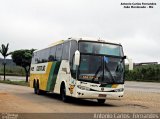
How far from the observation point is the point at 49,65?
2633 cm

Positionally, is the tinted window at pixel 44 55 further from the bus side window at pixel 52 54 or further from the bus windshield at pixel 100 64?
the bus windshield at pixel 100 64

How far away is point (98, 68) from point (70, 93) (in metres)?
1.94

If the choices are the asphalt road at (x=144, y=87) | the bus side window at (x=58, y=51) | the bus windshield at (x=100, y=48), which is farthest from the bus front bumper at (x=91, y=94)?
the asphalt road at (x=144, y=87)

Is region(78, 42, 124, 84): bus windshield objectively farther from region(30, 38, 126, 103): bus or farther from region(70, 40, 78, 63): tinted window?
region(70, 40, 78, 63): tinted window

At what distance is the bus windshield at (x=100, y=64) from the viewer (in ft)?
66.2

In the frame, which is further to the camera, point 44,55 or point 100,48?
point 44,55

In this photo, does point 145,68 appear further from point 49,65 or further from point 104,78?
point 104,78

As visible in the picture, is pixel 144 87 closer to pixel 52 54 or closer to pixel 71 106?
pixel 52 54

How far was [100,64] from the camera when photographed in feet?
66.7

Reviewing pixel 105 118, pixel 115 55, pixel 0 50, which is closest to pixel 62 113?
pixel 105 118

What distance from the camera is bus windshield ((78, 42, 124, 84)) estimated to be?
20188 mm

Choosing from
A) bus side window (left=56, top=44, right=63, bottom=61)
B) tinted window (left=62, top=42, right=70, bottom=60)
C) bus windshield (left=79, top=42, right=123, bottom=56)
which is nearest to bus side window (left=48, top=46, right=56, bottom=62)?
bus side window (left=56, top=44, right=63, bottom=61)

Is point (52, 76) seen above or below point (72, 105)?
above

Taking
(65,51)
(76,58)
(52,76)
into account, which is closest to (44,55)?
(52,76)
